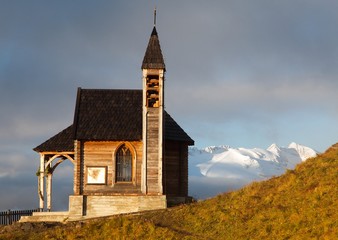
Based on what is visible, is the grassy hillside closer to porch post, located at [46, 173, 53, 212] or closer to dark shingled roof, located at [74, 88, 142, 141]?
porch post, located at [46, 173, 53, 212]

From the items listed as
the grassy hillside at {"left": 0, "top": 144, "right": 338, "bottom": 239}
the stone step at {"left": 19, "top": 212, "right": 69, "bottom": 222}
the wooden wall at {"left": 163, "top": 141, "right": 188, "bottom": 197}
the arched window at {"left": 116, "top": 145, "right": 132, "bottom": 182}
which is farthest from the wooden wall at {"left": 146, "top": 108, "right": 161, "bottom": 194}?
the stone step at {"left": 19, "top": 212, "right": 69, "bottom": 222}

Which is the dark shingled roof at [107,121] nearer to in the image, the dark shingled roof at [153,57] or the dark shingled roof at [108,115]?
the dark shingled roof at [108,115]

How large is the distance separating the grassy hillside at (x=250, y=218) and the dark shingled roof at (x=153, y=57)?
390 inches

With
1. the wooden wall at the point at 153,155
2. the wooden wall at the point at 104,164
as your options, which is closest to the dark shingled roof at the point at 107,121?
the wooden wall at the point at 104,164

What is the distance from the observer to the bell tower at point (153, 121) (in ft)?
131

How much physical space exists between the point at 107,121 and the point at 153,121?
10.4 ft

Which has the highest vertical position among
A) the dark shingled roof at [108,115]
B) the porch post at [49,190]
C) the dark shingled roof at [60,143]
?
the dark shingled roof at [108,115]

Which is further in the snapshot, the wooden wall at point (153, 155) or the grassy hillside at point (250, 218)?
the wooden wall at point (153, 155)

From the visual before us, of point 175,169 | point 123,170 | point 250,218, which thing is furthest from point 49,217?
point 250,218

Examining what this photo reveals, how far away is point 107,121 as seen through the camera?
41.4 metres

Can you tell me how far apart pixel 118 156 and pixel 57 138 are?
5.35 m

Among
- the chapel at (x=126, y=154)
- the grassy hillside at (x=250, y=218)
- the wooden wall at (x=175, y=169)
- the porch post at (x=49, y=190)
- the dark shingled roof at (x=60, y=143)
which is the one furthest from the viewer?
the porch post at (x=49, y=190)

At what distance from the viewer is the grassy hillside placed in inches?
1150

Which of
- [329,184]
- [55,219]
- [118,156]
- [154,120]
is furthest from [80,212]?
[329,184]
